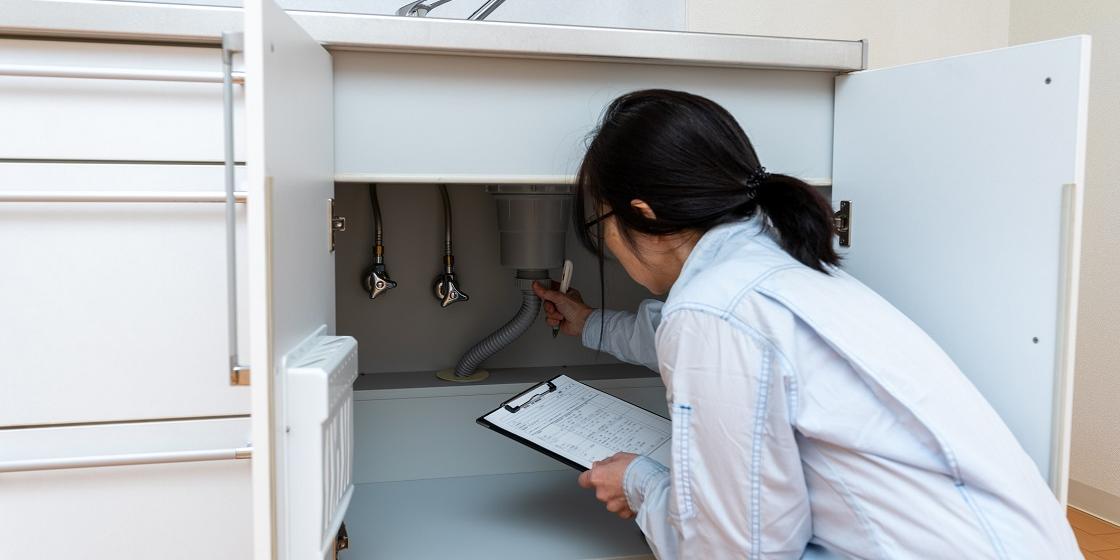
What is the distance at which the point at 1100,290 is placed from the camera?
223 cm

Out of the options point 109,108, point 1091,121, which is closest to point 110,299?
point 109,108

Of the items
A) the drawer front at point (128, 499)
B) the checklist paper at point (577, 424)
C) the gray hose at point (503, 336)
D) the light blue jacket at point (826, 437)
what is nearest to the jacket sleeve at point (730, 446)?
the light blue jacket at point (826, 437)

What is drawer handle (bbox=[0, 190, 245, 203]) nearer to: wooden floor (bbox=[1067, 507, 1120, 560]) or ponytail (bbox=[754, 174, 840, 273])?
ponytail (bbox=[754, 174, 840, 273])

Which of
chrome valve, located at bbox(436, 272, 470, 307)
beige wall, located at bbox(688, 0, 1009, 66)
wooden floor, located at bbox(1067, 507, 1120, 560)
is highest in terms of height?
beige wall, located at bbox(688, 0, 1009, 66)

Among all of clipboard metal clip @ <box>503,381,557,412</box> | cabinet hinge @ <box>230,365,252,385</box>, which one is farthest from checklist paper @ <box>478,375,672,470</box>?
cabinet hinge @ <box>230,365,252,385</box>

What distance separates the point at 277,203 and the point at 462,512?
0.82 meters

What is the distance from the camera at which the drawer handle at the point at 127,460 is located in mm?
961

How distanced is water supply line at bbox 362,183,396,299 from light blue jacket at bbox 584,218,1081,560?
2.55 ft

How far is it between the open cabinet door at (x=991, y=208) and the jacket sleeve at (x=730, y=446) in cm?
36

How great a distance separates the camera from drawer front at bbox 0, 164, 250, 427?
37.9 inches

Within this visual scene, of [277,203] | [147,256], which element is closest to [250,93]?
[277,203]

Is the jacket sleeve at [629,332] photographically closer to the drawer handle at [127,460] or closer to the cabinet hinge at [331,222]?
the cabinet hinge at [331,222]

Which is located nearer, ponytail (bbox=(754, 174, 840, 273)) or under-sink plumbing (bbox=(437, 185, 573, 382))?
ponytail (bbox=(754, 174, 840, 273))

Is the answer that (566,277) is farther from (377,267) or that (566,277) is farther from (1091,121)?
(1091,121)
